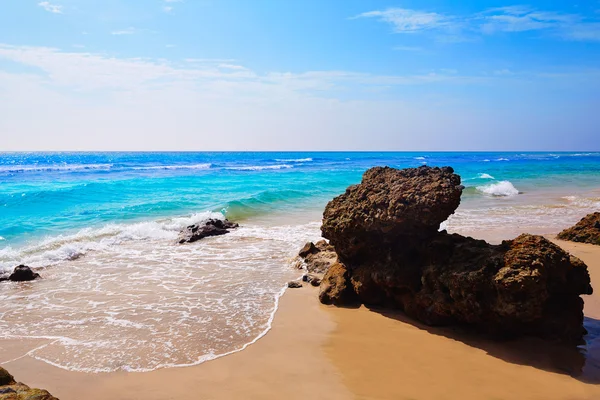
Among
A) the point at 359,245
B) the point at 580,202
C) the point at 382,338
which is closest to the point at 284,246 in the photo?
the point at 359,245

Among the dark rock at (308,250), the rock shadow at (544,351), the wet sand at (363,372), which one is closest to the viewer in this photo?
the wet sand at (363,372)

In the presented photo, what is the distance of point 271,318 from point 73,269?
6366mm

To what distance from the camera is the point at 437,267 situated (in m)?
6.26

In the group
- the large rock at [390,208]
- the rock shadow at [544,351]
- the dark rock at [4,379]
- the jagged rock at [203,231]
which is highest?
the large rock at [390,208]

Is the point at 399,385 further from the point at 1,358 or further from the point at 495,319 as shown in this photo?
the point at 1,358

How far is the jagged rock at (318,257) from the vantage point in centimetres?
938

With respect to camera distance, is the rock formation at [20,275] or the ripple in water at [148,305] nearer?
the ripple in water at [148,305]

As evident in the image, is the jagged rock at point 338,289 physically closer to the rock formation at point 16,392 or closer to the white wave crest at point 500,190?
the rock formation at point 16,392

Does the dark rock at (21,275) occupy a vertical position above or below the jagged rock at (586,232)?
below

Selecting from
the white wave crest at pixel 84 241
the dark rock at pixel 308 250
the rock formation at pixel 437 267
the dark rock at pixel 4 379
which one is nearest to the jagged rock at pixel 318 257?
the dark rock at pixel 308 250

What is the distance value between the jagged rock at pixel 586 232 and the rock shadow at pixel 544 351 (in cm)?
618

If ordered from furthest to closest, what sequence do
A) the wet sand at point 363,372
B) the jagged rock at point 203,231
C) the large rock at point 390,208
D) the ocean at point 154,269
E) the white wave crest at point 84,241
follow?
the jagged rock at point 203,231 → the white wave crest at point 84,241 → the large rock at point 390,208 → the ocean at point 154,269 → the wet sand at point 363,372

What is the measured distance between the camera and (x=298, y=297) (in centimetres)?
793

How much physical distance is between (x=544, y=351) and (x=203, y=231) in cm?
1091
